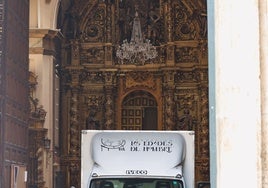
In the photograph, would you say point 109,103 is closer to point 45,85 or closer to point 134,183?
point 45,85

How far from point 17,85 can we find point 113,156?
339 centimetres

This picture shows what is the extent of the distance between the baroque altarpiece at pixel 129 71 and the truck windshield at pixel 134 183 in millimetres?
10201

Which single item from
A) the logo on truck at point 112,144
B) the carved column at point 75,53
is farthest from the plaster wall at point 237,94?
the carved column at point 75,53

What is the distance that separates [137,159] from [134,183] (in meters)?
0.48

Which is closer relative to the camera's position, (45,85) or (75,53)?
(45,85)

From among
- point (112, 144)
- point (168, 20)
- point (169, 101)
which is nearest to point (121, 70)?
point (169, 101)

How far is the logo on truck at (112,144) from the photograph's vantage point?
1508 cm

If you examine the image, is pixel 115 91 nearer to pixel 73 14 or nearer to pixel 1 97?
pixel 73 14

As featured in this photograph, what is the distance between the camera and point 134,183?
584 inches

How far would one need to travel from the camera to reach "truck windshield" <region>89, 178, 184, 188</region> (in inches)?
581

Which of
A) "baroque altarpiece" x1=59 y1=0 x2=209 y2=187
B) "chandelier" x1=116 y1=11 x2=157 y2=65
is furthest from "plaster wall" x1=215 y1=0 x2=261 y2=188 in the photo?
"chandelier" x1=116 y1=11 x2=157 y2=65

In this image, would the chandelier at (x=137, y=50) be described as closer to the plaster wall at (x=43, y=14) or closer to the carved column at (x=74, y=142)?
the carved column at (x=74, y=142)

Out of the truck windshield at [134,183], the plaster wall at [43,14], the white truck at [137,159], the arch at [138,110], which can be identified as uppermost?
the plaster wall at [43,14]

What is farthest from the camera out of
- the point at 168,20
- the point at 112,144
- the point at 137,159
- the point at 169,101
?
the point at 168,20
